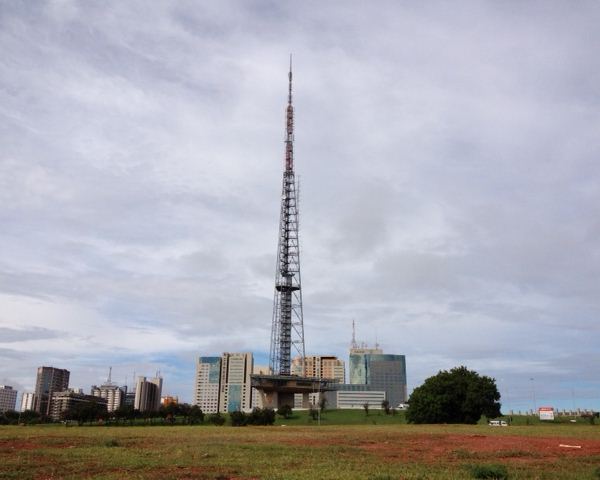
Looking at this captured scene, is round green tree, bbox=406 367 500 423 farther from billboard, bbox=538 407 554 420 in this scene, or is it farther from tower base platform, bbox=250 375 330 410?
tower base platform, bbox=250 375 330 410

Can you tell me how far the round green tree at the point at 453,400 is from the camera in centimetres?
9531

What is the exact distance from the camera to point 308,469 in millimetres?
23016

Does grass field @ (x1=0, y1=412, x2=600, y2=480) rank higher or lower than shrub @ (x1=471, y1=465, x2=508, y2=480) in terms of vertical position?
lower

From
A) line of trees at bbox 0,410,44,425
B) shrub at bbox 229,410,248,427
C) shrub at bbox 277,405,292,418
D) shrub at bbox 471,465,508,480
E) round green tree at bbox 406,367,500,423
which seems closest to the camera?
shrub at bbox 471,465,508,480

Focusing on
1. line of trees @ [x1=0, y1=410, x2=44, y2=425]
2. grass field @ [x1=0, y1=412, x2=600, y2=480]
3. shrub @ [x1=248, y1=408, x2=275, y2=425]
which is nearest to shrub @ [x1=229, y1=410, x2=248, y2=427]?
shrub @ [x1=248, y1=408, x2=275, y2=425]

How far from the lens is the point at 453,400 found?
9606 centimetres

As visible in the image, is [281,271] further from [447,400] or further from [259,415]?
[447,400]

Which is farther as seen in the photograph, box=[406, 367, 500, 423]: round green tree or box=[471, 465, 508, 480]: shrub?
box=[406, 367, 500, 423]: round green tree

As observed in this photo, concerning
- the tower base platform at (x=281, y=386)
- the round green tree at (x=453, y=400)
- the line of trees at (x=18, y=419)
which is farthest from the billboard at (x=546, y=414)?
the line of trees at (x=18, y=419)

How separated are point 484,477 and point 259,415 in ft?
302

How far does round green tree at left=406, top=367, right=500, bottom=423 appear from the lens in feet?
313

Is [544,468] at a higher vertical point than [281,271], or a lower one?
lower

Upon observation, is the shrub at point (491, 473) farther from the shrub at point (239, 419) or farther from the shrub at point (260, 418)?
the shrub at point (260, 418)

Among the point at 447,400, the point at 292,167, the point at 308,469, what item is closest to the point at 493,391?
the point at 447,400
